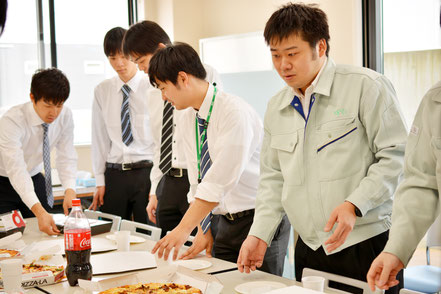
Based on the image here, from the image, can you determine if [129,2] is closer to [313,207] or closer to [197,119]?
[197,119]

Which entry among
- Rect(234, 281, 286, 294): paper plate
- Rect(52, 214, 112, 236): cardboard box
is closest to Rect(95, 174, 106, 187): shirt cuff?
Rect(52, 214, 112, 236): cardboard box

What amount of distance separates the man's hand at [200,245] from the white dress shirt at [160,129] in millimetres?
508

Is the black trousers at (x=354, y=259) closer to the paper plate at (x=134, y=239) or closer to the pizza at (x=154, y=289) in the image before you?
the pizza at (x=154, y=289)

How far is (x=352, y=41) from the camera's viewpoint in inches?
165

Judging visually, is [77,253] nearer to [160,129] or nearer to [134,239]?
[134,239]

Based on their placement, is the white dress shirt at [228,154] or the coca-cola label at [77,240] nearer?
the coca-cola label at [77,240]

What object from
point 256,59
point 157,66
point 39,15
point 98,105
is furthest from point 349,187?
point 39,15

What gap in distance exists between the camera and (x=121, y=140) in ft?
12.4

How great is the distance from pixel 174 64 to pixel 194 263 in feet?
2.71

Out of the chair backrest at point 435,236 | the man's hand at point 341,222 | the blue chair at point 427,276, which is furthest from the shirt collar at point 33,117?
the chair backrest at point 435,236

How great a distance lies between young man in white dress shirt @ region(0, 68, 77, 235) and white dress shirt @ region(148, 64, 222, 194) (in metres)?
0.51

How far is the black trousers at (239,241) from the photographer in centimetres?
234

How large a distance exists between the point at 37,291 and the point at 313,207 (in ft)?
3.29

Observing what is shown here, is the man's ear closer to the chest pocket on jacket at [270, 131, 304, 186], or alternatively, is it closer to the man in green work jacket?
the chest pocket on jacket at [270, 131, 304, 186]
